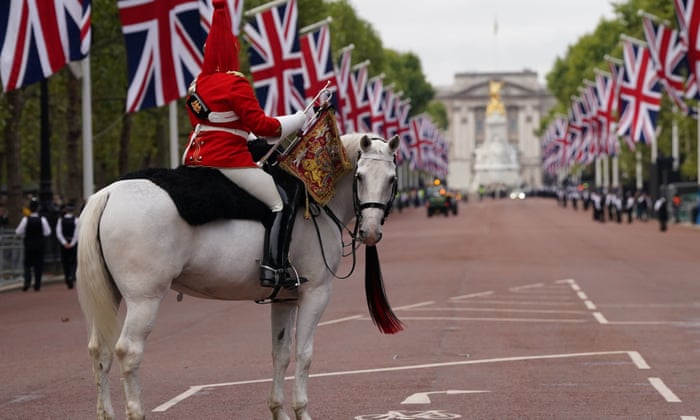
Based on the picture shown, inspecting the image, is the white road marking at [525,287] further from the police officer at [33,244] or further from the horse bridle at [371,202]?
the horse bridle at [371,202]

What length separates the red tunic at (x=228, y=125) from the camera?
10.2 metres

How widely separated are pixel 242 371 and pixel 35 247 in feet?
52.9

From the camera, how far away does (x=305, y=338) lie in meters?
10.1

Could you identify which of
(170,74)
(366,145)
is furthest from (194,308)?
(366,145)

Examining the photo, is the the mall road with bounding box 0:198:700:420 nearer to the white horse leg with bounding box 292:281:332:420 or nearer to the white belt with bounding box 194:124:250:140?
the white horse leg with bounding box 292:281:332:420

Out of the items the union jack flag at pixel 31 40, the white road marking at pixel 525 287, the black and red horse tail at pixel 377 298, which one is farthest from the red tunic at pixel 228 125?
the white road marking at pixel 525 287

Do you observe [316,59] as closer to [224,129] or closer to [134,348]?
[224,129]

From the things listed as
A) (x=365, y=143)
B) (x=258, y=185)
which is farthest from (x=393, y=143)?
(x=258, y=185)

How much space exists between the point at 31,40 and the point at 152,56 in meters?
4.88

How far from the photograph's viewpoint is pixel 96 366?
9500 mm

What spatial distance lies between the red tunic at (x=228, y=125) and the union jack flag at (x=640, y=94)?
153 ft

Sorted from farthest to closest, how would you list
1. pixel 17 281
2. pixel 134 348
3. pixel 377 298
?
pixel 17 281 → pixel 377 298 → pixel 134 348

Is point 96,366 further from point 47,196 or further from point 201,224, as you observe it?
point 47,196

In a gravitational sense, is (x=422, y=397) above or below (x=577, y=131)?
below
